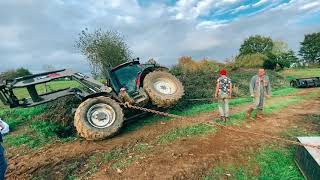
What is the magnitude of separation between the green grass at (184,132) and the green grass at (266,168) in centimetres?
178

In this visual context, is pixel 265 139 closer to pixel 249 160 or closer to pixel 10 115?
pixel 249 160

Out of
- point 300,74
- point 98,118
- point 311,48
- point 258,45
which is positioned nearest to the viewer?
point 98,118

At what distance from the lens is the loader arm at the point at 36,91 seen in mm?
8227

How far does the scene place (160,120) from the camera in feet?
31.7

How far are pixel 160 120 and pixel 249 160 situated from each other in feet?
13.1

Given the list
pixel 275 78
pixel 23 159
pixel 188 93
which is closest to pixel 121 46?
pixel 275 78

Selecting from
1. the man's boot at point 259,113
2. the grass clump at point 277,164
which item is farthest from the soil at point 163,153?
the grass clump at point 277,164

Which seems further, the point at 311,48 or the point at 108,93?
the point at 311,48

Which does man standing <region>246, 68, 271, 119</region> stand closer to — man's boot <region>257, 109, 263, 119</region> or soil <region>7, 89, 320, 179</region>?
man's boot <region>257, 109, 263, 119</region>

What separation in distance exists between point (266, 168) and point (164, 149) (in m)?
2.23

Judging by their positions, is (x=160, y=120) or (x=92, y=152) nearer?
(x=92, y=152)

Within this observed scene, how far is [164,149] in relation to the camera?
6879mm

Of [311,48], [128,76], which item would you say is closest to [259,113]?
[128,76]

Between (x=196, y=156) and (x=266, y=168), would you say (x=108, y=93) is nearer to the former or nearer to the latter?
(x=196, y=156)
